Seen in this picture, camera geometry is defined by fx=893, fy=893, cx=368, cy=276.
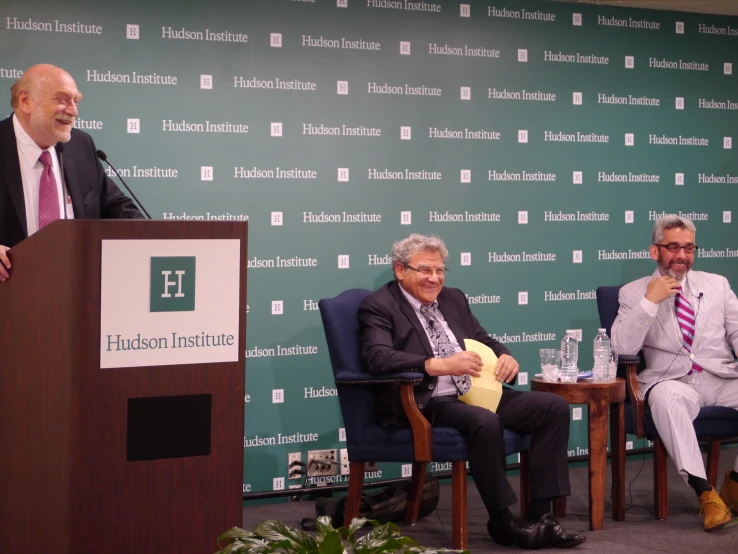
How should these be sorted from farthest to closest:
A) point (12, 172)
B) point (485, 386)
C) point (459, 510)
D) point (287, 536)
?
point (485, 386) → point (459, 510) → point (12, 172) → point (287, 536)

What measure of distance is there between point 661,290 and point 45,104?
297 centimetres

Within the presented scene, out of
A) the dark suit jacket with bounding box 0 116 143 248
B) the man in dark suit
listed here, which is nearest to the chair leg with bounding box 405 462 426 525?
the dark suit jacket with bounding box 0 116 143 248

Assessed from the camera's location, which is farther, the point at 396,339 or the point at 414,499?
the point at 414,499

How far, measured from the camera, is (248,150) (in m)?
4.65

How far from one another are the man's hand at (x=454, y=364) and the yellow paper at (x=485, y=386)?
0.13 metres

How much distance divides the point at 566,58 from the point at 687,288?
162 centimetres

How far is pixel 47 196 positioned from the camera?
2924mm

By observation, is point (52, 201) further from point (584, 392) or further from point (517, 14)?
point (517, 14)

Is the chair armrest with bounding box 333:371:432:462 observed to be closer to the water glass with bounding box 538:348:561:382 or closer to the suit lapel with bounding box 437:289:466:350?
the suit lapel with bounding box 437:289:466:350

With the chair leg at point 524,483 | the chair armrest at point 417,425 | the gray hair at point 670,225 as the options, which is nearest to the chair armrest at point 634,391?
Result: the chair leg at point 524,483

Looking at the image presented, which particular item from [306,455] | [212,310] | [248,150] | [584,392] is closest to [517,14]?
[248,150]

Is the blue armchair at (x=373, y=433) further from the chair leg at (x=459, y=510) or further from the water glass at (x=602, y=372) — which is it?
the water glass at (x=602, y=372)

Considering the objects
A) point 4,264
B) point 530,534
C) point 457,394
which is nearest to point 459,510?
point 530,534

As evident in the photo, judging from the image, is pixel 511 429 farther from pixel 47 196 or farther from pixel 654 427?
pixel 47 196
